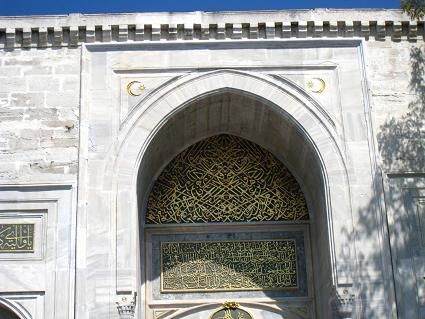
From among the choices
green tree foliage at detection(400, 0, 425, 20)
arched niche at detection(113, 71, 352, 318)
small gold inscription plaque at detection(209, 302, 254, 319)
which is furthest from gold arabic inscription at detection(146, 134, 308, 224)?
green tree foliage at detection(400, 0, 425, 20)

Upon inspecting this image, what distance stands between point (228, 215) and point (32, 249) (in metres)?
2.28

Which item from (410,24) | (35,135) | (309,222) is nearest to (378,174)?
(309,222)

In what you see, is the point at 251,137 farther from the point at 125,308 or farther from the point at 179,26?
the point at 125,308

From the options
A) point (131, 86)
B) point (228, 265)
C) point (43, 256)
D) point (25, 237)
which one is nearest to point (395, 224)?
point (228, 265)

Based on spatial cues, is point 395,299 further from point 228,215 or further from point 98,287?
point 98,287

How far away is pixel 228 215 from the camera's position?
30.2 ft

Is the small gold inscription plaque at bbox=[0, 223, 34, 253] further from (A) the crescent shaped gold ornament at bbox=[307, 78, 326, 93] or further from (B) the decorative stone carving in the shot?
(A) the crescent shaped gold ornament at bbox=[307, 78, 326, 93]

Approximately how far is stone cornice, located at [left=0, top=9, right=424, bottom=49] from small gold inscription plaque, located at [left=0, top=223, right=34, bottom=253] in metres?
2.03

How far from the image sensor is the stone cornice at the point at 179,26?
8828 millimetres

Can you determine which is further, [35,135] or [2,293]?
[35,135]

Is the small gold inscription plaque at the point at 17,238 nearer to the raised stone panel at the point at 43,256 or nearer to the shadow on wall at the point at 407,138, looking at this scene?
the raised stone panel at the point at 43,256

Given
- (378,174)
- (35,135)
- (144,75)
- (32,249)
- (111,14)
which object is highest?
(111,14)

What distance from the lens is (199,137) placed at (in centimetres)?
941

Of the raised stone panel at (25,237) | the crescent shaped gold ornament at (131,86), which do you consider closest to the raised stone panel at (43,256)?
the raised stone panel at (25,237)
